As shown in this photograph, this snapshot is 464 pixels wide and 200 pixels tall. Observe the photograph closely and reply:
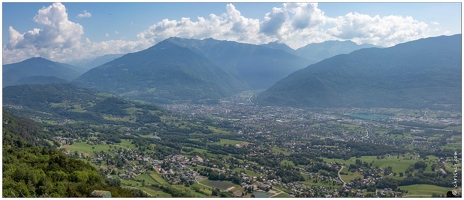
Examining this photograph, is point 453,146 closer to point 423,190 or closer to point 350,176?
point 423,190

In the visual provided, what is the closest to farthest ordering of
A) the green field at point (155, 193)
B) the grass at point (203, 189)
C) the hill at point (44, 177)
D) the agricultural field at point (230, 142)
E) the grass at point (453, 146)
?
the hill at point (44, 177) → the green field at point (155, 193) → the grass at point (203, 189) → the grass at point (453, 146) → the agricultural field at point (230, 142)

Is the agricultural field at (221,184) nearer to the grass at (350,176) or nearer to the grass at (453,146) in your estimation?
the grass at (350,176)

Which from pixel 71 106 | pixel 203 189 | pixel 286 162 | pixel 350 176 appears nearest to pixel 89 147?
pixel 203 189

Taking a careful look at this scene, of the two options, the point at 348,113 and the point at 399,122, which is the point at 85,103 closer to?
the point at 348,113

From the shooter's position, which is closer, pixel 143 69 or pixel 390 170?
pixel 390 170

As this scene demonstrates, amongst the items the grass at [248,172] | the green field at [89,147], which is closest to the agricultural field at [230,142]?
the green field at [89,147]

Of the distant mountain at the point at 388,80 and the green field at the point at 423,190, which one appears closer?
the green field at the point at 423,190

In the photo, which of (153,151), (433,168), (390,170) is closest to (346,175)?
(390,170)
